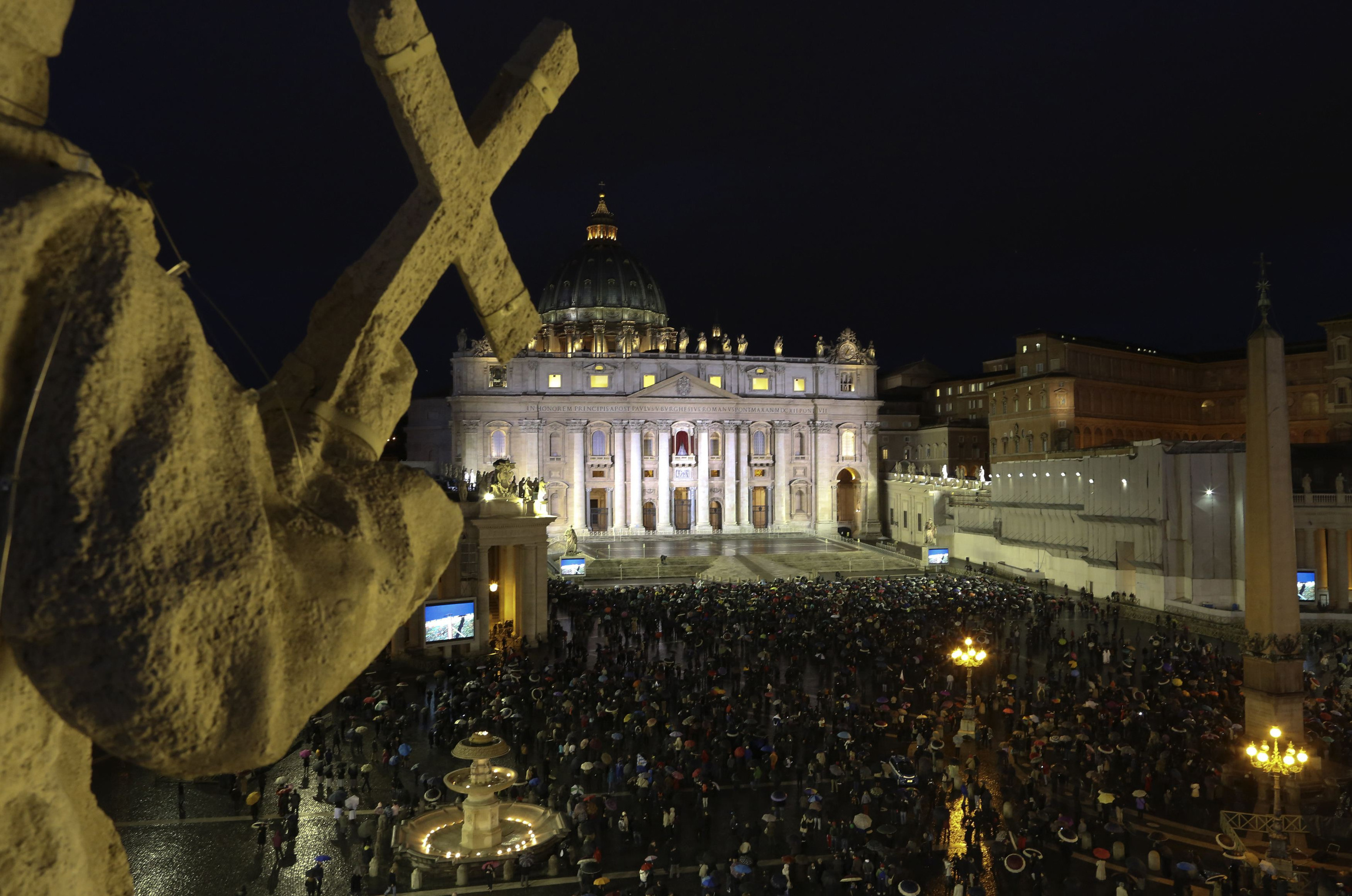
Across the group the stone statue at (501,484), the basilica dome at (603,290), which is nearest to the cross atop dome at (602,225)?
the basilica dome at (603,290)

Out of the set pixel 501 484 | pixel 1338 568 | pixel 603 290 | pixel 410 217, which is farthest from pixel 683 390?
pixel 410 217

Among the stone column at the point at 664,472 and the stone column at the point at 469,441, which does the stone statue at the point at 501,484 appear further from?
the stone column at the point at 664,472

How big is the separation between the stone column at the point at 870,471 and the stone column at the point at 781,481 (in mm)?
6004

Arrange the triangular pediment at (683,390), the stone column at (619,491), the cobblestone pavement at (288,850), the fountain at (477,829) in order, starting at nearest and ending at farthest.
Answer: the cobblestone pavement at (288,850) → the fountain at (477,829) → the stone column at (619,491) → the triangular pediment at (683,390)

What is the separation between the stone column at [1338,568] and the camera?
3197 centimetres

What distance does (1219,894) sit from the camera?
11.4 m

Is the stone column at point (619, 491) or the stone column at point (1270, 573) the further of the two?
the stone column at point (619, 491)

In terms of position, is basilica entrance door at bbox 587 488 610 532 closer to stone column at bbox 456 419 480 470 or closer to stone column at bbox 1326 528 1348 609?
stone column at bbox 456 419 480 470

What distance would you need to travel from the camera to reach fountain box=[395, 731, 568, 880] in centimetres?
1317

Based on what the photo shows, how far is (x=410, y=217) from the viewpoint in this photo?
3727 millimetres

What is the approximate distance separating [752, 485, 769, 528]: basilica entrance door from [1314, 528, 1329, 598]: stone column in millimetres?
41310

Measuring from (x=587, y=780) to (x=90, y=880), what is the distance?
1369 centimetres

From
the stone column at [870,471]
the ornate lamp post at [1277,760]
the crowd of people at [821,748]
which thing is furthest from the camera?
the stone column at [870,471]

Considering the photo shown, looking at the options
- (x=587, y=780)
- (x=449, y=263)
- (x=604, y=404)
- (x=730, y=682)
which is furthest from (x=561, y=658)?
(x=604, y=404)
